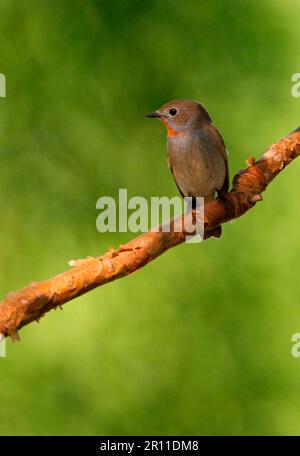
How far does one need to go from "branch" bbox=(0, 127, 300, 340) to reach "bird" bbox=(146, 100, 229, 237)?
19.3 inches

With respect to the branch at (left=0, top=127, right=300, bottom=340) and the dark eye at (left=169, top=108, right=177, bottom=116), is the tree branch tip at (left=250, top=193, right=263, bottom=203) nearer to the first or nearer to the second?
the branch at (left=0, top=127, right=300, bottom=340)

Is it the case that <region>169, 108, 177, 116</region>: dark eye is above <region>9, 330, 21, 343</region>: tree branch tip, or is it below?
above

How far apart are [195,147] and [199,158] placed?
0.13 feet

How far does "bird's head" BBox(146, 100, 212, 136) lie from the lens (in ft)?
9.12

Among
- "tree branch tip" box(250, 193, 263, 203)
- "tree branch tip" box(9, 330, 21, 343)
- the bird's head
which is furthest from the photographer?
the bird's head

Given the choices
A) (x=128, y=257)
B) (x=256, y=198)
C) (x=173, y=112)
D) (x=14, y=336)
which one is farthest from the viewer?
(x=173, y=112)

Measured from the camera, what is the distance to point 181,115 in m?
2.80

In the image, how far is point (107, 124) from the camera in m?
3.96

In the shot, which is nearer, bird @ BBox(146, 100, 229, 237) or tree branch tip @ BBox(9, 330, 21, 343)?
tree branch tip @ BBox(9, 330, 21, 343)

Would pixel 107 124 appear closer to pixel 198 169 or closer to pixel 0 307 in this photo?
pixel 198 169

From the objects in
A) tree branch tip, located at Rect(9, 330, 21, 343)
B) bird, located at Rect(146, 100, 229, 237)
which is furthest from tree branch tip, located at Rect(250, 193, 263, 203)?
tree branch tip, located at Rect(9, 330, 21, 343)

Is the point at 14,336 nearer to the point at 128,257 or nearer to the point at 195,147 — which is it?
the point at 128,257

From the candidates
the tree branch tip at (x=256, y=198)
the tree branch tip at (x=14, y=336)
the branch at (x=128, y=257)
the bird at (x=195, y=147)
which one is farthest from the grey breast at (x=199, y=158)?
the tree branch tip at (x=14, y=336)

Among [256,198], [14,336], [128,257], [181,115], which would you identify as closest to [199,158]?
[181,115]
